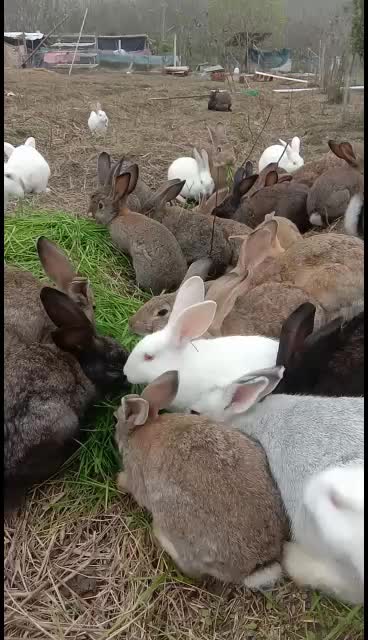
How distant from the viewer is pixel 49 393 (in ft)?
7.39

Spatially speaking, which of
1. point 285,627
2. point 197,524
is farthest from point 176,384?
point 285,627

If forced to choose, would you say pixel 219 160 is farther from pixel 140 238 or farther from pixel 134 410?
pixel 134 410

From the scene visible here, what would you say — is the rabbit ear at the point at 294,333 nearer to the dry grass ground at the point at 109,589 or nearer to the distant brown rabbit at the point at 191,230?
the dry grass ground at the point at 109,589

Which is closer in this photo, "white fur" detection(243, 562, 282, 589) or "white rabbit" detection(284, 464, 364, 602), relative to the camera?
"white rabbit" detection(284, 464, 364, 602)

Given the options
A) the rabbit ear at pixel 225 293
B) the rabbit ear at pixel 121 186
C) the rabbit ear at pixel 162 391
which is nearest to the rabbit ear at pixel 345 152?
the rabbit ear at pixel 121 186

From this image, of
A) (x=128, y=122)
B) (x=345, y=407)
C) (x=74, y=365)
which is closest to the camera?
(x=345, y=407)

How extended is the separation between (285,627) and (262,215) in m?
3.08

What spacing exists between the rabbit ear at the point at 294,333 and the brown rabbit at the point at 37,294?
2.80 feet

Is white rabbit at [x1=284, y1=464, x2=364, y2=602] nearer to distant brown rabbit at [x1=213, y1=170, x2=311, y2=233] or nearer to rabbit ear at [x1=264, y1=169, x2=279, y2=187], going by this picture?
distant brown rabbit at [x1=213, y1=170, x2=311, y2=233]

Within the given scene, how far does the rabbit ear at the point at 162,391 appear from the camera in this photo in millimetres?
2084

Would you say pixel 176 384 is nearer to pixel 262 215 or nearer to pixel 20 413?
pixel 20 413

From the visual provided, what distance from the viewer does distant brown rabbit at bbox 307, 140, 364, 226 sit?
437 cm

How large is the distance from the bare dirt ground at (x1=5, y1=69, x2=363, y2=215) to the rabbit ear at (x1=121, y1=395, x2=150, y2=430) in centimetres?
285

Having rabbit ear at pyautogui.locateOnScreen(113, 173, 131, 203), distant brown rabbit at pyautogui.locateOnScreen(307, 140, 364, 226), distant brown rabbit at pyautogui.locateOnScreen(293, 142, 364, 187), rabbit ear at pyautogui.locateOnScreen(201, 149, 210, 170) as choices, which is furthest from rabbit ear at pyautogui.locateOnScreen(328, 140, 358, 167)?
rabbit ear at pyautogui.locateOnScreen(113, 173, 131, 203)
